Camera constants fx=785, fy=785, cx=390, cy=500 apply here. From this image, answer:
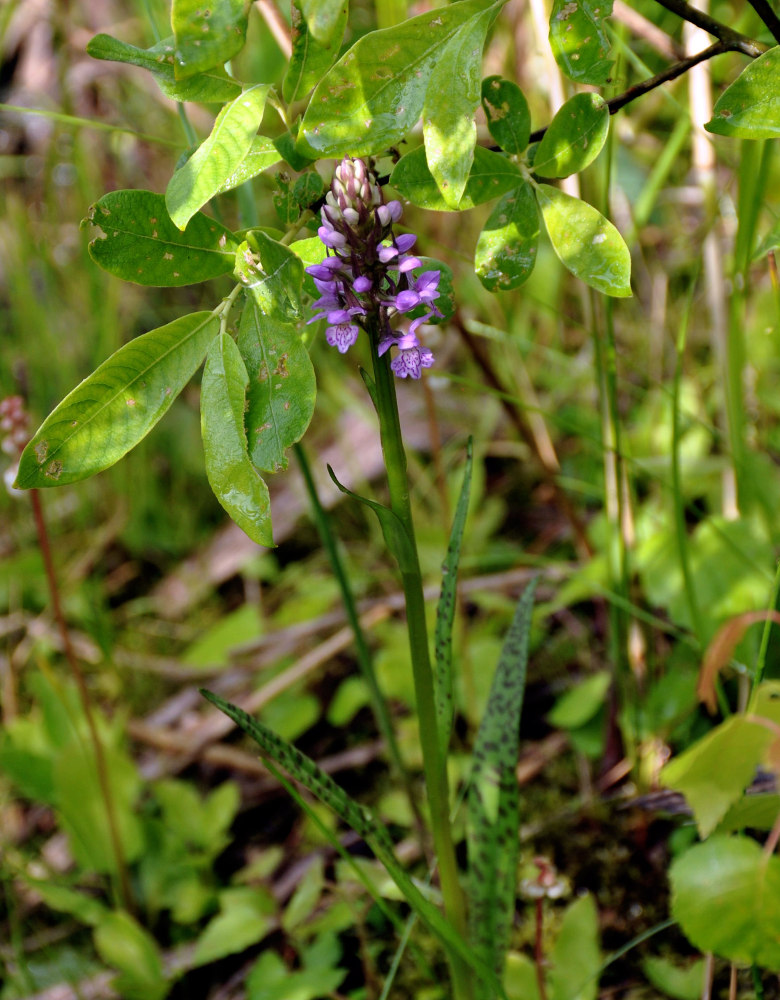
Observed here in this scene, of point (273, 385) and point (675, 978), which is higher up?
point (273, 385)

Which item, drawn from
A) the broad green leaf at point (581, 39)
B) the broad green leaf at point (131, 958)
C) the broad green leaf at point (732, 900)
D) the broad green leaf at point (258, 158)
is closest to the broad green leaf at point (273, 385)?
the broad green leaf at point (258, 158)

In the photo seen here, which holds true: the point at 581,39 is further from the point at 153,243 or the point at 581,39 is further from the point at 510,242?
the point at 153,243

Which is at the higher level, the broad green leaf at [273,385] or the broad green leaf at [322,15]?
the broad green leaf at [322,15]

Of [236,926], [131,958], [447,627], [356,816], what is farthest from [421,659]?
[131,958]

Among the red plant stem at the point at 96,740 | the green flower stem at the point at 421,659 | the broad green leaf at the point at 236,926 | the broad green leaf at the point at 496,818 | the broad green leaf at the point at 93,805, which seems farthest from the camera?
the broad green leaf at the point at 93,805

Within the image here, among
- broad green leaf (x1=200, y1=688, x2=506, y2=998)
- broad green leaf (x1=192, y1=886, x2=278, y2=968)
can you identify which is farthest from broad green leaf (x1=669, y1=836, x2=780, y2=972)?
broad green leaf (x1=192, y1=886, x2=278, y2=968)

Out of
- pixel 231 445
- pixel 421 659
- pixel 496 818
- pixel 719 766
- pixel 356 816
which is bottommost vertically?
pixel 496 818

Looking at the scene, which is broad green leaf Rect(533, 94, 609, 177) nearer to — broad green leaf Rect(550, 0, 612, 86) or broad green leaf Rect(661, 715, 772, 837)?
broad green leaf Rect(550, 0, 612, 86)

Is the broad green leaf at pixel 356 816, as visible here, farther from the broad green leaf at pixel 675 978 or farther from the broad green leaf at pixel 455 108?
the broad green leaf at pixel 455 108
